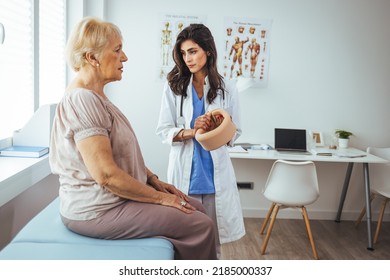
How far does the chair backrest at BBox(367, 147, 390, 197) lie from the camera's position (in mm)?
3312

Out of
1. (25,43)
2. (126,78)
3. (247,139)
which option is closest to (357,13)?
(247,139)

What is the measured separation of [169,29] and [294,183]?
163cm

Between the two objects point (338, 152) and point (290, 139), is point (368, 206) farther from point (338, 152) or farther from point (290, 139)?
point (290, 139)

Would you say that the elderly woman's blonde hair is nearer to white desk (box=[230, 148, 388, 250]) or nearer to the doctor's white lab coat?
the doctor's white lab coat

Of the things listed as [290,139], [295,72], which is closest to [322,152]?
[290,139]

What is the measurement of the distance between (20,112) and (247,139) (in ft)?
6.19

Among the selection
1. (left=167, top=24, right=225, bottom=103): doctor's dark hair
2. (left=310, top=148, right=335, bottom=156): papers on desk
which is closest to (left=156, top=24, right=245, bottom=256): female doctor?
(left=167, top=24, right=225, bottom=103): doctor's dark hair

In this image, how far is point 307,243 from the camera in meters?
3.06

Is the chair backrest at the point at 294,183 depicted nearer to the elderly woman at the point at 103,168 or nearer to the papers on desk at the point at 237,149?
the papers on desk at the point at 237,149

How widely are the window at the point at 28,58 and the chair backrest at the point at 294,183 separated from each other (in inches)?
62.2

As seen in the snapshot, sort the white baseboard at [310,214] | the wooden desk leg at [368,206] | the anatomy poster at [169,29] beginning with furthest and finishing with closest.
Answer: the white baseboard at [310,214], the anatomy poster at [169,29], the wooden desk leg at [368,206]

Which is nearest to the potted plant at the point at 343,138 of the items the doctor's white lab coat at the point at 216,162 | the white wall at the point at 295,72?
the white wall at the point at 295,72

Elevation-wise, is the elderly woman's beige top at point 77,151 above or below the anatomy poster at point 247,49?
below

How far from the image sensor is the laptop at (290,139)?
3.37 m
